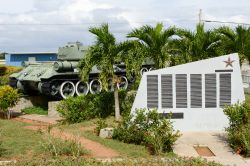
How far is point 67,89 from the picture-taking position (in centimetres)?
2038

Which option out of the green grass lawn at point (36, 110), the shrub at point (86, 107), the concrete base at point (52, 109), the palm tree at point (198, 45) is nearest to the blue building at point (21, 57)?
the green grass lawn at point (36, 110)

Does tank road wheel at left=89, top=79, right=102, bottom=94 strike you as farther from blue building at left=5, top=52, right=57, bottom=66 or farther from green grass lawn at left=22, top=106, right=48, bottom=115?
blue building at left=5, top=52, right=57, bottom=66

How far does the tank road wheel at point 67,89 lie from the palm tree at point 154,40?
5577 mm

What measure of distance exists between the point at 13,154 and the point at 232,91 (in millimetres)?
6880

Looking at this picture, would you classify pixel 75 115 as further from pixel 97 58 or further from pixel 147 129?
pixel 147 129

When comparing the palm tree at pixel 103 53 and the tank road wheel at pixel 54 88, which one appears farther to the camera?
the tank road wheel at pixel 54 88

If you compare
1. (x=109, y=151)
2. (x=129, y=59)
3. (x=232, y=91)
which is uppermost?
(x=129, y=59)

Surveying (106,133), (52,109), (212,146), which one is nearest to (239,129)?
(212,146)

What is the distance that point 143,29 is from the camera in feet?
52.0

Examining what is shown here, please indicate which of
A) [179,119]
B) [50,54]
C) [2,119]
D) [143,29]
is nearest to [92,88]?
[2,119]

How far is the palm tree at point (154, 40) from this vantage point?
15789mm

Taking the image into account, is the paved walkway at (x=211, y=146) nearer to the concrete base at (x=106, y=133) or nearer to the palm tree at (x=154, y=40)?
the concrete base at (x=106, y=133)

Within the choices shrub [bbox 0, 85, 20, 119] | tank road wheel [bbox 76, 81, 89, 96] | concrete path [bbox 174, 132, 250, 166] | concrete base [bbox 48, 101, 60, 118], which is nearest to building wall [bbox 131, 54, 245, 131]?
concrete path [bbox 174, 132, 250, 166]

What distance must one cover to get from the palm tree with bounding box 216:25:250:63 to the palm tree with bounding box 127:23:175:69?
289 cm
